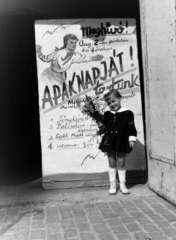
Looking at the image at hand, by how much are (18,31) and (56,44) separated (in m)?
1.35

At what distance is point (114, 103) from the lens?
476 cm

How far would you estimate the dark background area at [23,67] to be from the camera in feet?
17.9

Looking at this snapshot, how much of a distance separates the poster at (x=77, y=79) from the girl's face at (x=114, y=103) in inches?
16.2

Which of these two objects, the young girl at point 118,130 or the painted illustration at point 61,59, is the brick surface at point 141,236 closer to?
the young girl at point 118,130

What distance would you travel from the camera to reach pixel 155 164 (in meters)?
4.82

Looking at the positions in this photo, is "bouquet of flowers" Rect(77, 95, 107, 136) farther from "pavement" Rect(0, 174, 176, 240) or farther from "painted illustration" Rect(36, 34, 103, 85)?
"pavement" Rect(0, 174, 176, 240)

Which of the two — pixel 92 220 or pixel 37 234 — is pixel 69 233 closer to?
pixel 37 234

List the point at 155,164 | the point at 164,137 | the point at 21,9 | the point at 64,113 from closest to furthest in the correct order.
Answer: the point at 164,137 < the point at 155,164 < the point at 64,113 < the point at 21,9

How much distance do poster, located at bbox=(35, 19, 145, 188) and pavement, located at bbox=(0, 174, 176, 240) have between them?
0.51 m

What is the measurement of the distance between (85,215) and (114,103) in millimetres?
1701

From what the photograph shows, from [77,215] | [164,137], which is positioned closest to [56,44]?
[164,137]

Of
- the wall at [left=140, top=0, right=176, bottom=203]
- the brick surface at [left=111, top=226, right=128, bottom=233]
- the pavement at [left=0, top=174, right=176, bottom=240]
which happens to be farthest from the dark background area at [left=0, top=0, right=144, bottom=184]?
the brick surface at [left=111, top=226, right=128, bottom=233]

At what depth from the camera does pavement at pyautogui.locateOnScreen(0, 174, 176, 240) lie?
3410 millimetres

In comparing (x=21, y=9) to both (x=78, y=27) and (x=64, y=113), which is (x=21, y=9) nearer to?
(x=78, y=27)
